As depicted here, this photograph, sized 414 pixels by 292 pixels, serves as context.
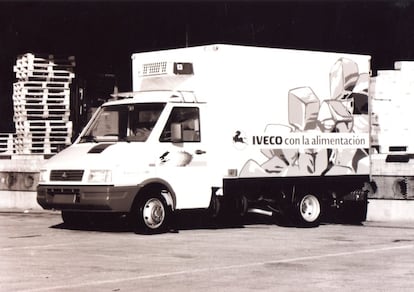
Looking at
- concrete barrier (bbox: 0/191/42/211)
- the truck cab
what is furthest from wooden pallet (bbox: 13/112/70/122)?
the truck cab

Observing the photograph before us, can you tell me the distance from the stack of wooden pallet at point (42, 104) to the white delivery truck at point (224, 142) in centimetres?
745

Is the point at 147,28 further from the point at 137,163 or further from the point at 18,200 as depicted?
the point at 137,163

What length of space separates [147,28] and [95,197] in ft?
47.7

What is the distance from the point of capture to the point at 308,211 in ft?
51.8

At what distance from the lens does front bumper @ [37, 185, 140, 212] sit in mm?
13211

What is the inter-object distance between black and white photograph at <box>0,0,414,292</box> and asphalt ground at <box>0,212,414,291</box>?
0.09 ft

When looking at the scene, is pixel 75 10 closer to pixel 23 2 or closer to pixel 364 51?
pixel 23 2

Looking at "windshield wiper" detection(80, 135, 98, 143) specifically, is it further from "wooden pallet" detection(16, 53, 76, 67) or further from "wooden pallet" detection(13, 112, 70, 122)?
"wooden pallet" detection(16, 53, 76, 67)

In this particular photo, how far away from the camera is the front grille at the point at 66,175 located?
13474mm

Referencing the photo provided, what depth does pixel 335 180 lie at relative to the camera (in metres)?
15.8

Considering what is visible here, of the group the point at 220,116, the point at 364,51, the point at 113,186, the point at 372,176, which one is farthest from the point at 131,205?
the point at 364,51

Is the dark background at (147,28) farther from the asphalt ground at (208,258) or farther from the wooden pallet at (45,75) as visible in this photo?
the asphalt ground at (208,258)

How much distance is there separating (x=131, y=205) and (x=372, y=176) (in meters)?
5.90

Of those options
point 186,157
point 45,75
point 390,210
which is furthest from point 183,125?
point 45,75
